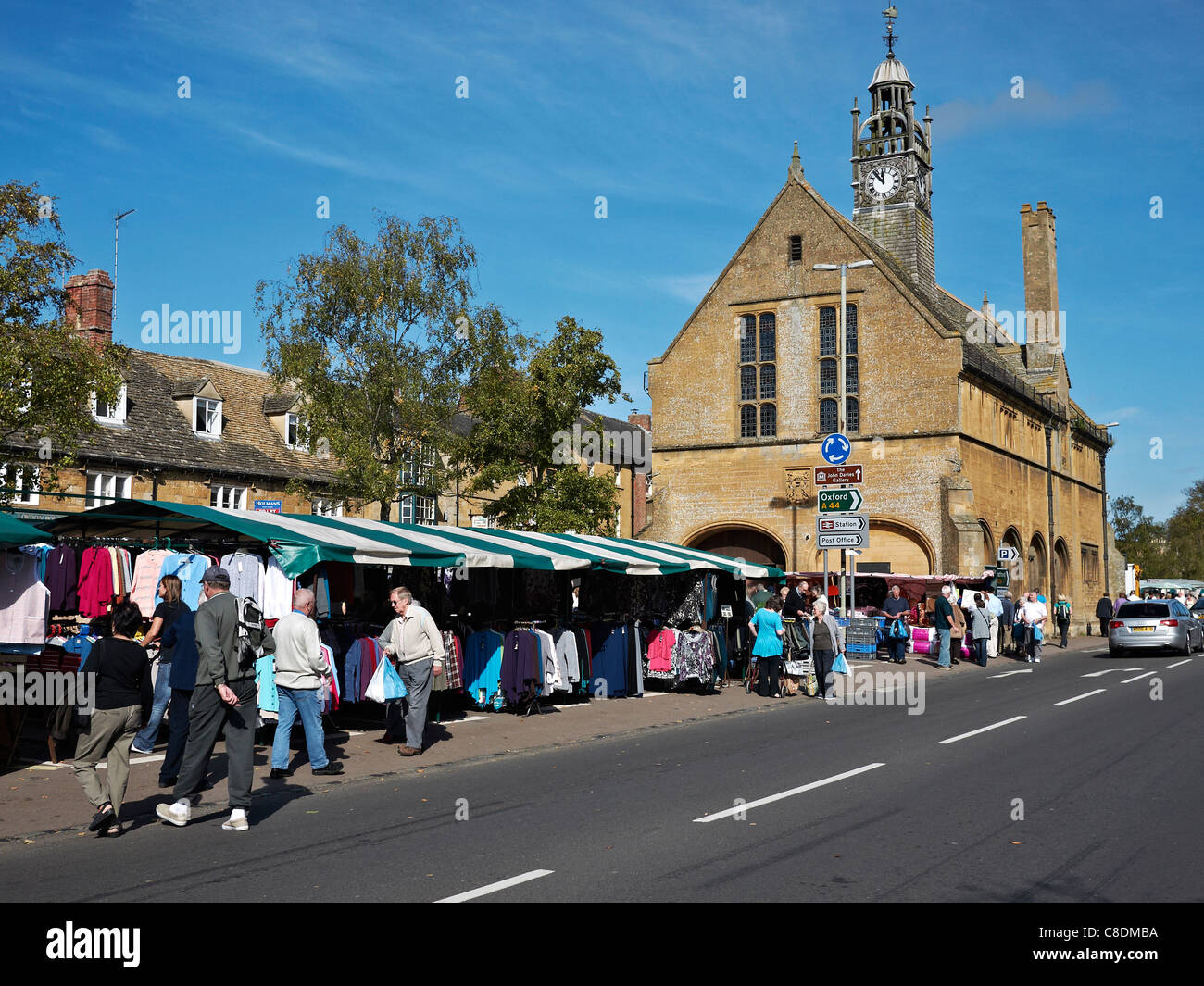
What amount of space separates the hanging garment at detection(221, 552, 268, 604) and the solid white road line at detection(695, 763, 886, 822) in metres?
6.42

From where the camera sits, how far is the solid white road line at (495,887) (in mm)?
6348

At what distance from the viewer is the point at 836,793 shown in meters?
9.87

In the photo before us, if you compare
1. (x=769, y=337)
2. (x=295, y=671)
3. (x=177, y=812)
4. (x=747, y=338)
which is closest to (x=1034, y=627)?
(x=769, y=337)

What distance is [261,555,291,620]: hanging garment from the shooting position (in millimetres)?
13219

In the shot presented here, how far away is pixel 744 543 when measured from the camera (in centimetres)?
4181

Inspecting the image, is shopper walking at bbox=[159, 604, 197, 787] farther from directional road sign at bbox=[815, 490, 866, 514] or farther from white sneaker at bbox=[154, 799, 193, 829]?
directional road sign at bbox=[815, 490, 866, 514]

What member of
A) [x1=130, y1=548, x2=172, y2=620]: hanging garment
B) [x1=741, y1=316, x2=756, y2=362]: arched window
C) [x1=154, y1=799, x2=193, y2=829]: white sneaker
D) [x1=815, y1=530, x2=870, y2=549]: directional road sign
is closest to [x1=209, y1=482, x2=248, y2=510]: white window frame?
[x1=741, y1=316, x2=756, y2=362]: arched window

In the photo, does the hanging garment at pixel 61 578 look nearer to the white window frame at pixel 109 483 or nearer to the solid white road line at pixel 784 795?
the solid white road line at pixel 784 795

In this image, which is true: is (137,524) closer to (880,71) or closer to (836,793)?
(836,793)

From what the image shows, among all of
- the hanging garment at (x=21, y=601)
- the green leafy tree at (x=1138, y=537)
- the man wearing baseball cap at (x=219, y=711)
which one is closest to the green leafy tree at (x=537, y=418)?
the hanging garment at (x=21, y=601)

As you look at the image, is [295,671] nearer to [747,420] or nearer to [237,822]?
[237,822]

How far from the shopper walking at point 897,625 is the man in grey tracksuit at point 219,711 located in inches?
857

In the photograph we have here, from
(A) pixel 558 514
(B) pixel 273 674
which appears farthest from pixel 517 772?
(A) pixel 558 514

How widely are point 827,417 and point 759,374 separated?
317 centimetres
